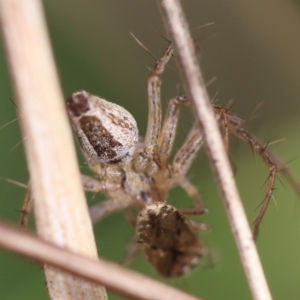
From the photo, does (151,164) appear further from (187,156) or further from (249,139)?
(249,139)

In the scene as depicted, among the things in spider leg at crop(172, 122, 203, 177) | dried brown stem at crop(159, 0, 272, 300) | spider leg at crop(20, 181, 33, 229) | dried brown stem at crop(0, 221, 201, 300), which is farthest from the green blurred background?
dried brown stem at crop(0, 221, 201, 300)

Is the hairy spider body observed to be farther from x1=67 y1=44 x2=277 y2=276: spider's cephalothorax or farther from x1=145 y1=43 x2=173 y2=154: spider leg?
x1=145 y1=43 x2=173 y2=154: spider leg

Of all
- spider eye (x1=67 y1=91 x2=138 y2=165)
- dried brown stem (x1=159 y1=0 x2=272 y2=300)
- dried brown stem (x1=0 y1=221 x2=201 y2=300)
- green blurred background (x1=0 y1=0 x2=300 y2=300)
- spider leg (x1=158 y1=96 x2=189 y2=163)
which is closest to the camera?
dried brown stem (x1=0 y1=221 x2=201 y2=300)

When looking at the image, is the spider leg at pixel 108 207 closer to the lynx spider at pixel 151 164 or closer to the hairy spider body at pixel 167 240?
the lynx spider at pixel 151 164

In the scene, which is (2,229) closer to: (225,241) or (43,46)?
(43,46)

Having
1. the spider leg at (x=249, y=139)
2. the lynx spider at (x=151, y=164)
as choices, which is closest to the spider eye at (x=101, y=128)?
the lynx spider at (x=151, y=164)

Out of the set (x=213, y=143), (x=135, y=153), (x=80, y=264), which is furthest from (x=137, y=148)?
(x=80, y=264)

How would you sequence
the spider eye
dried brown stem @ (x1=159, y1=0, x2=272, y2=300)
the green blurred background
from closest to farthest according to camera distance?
dried brown stem @ (x1=159, y1=0, x2=272, y2=300) → the spider eye → the green blurred background
